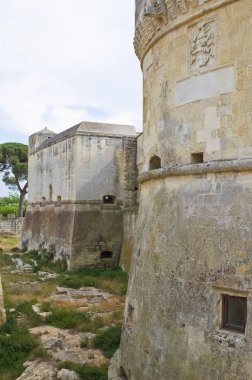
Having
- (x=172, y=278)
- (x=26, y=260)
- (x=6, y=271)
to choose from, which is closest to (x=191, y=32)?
(x=172, y=278)

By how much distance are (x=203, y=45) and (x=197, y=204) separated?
7.16 feet

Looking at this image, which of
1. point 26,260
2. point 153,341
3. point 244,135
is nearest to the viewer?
point 244,135

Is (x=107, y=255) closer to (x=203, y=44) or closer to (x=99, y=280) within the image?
(x=99, y=280)

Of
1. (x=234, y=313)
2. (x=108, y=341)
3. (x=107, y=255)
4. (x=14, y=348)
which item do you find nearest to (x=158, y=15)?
(x=234, y=313)

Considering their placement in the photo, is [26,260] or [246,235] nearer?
[246,235]

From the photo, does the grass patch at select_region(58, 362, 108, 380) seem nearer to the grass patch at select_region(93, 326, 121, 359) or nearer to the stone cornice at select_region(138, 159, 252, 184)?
the grass patch at select_region(93, 326, 121, 359)

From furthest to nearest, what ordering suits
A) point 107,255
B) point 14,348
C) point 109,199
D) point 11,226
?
point 11,226 → point 109,199 → point 107,255 → point 14,348

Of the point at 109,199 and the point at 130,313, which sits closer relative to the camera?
the point at 130,313

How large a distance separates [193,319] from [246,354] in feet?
2.83

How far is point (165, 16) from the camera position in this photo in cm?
685

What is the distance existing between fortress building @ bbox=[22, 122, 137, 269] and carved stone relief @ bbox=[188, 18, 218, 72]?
12.6m

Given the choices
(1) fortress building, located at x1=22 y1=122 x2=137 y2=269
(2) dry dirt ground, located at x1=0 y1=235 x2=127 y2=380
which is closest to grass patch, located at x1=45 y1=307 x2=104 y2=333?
(2) dry dirt ground, located at x1=0 y1=235 x2=127 y2=380

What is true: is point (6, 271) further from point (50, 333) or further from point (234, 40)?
point (234, 40)

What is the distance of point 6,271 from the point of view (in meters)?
19.4
